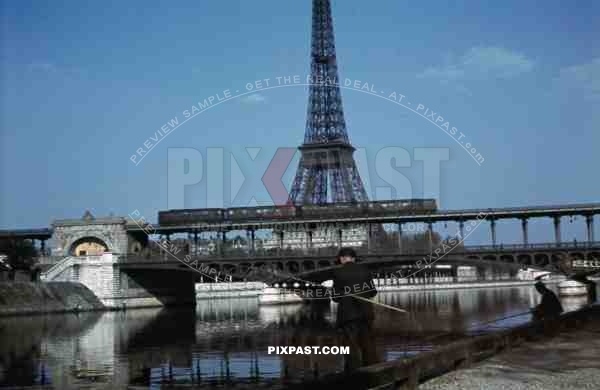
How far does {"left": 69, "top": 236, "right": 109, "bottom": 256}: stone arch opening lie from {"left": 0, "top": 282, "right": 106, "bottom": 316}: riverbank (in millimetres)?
7614

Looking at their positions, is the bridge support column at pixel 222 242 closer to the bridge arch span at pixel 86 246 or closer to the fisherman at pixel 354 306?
the bridge arch span at pixel 86 246

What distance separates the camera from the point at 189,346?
36.9 m

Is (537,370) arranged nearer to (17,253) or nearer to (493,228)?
(493,228)

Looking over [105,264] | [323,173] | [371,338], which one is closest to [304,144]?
[323,173]

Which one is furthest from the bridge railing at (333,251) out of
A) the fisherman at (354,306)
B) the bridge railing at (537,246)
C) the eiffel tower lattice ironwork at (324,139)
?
the fisherman at (354,306)

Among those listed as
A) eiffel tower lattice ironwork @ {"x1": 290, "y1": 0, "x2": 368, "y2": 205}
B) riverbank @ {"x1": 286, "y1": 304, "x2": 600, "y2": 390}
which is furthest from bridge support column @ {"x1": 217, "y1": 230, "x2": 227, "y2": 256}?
riverbank @ {"x1": 286, "y1": 304, "x2": 600, "y2": 390}

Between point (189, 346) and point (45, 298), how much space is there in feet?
117

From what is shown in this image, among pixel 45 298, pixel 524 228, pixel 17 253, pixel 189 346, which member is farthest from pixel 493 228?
pixel 17 253

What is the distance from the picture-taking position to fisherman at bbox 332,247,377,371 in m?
13.2

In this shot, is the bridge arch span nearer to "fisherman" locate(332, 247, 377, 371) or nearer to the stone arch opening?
the stone arch opening

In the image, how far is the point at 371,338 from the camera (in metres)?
13.7

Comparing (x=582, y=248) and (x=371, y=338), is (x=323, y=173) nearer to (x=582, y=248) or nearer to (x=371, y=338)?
(x=582, y=248)

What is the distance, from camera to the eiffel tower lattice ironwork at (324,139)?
96625mm

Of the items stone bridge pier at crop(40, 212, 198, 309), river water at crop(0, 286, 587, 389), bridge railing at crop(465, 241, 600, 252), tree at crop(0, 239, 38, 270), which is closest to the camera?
river water at crop(0, 286, 587, 389)
